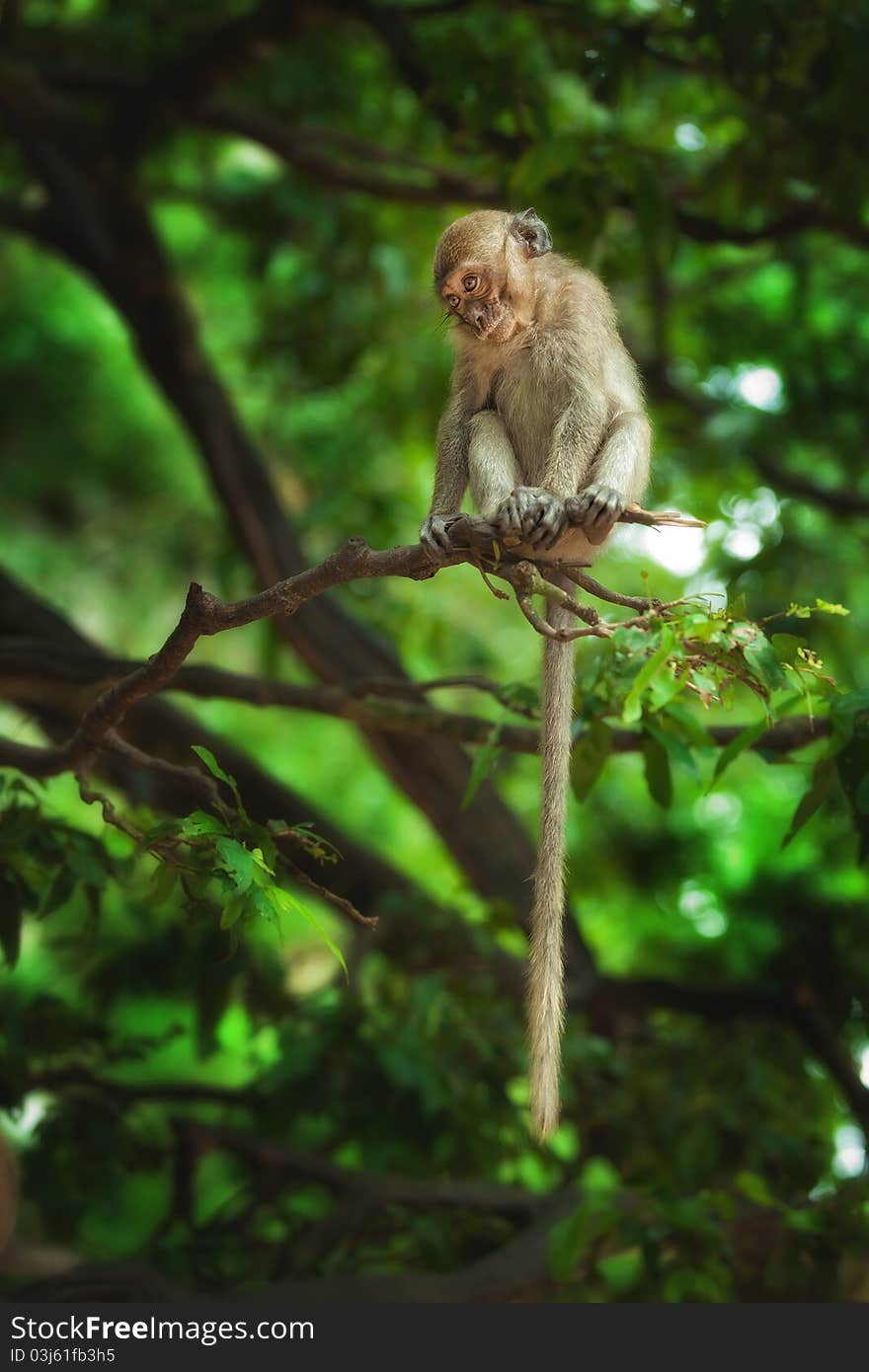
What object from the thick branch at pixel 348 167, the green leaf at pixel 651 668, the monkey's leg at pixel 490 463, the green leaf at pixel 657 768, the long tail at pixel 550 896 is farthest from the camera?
the thick branch at pixel 348 167

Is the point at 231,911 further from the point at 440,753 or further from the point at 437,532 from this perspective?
the point at 440,753

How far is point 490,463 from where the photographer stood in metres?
3.95

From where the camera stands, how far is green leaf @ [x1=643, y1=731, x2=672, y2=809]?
13.3 ft

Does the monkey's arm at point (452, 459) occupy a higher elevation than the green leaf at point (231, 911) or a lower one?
higher

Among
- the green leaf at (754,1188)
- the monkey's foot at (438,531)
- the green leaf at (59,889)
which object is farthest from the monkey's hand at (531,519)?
the green leaf at (754,1188)

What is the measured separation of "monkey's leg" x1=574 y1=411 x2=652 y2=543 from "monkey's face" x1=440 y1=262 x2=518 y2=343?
0.42m

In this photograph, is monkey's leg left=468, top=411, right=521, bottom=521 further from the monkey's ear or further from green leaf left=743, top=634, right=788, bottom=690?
green leaf left=743, top=634, right=788, bottom=690

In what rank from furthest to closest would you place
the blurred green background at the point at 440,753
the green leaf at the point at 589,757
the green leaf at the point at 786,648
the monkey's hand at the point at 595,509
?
1. the blurred green background at the point at 440,753
2. the green leaf at the point at 589,757
3. the monkey's hand at the point at 595,509
4. the green leaf at the point at 786,648

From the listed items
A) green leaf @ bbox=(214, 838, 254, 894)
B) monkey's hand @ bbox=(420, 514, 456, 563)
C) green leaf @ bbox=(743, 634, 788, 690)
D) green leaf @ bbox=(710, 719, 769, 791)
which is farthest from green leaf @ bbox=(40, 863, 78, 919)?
green leaf @ bbox=(743, 634, 788, 690)

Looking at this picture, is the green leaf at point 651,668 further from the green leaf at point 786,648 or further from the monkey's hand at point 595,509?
the monkey's hand at point 595,509

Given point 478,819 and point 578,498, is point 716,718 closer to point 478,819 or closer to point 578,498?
point 478,819

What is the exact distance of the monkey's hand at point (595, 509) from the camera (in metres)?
3.45

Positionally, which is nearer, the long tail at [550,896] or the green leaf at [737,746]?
the long tail at [550,896]

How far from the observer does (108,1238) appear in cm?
853
